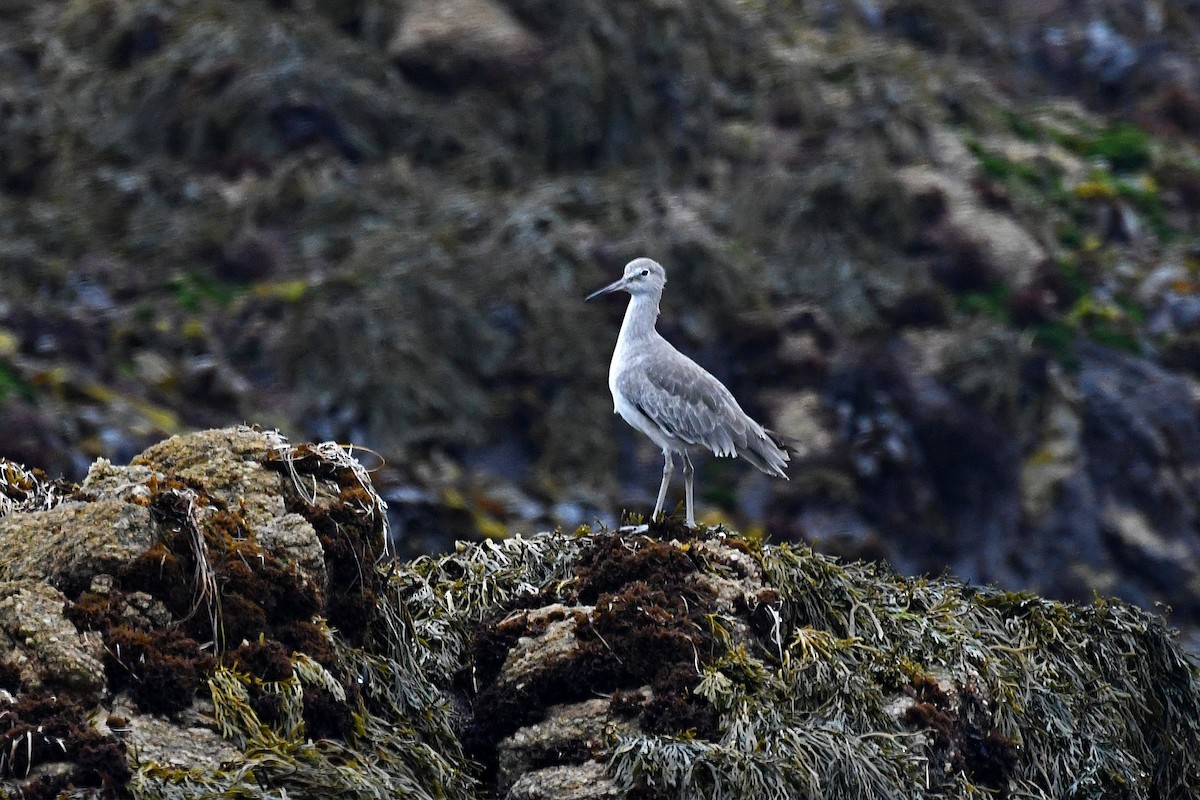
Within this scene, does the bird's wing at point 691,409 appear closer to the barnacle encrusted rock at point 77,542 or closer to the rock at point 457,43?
the barnacle encrusted rock at point 77,542

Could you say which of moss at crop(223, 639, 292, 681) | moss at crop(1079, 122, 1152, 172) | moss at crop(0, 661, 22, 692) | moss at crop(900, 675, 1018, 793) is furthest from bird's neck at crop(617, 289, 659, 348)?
moss at crop(1079, 122, 1152, 172)

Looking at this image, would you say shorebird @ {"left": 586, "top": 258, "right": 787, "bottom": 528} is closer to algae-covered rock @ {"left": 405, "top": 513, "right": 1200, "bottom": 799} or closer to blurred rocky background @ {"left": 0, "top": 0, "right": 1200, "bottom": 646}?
algae-covered rock @ {"left": 405, "top": 513, "right": 1200, "bottom": 799}

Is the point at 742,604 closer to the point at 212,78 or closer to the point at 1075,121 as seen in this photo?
the point at 212,78

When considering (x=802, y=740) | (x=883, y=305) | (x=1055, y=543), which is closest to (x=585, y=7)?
(x=883, y=305)

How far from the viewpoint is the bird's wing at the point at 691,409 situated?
11.6 m

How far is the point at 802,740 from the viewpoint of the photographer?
8.94 meters

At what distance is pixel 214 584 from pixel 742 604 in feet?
9.86

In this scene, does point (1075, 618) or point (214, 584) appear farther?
point (1075, 618)

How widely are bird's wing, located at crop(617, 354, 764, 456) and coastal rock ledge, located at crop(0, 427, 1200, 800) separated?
4.47ft

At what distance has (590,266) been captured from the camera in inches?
1054

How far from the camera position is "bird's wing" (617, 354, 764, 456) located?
11617 mm

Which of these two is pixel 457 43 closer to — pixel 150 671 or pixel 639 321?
pixel 639 321

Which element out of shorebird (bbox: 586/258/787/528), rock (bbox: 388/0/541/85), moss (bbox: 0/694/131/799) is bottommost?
rock (bbox: 388/0/541/85)

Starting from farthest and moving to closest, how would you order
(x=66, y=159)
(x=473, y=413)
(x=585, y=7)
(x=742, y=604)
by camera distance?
(x=585, y=7)
(x=66, y=159)
(x=473, y=413)
(x=742, y=604)
